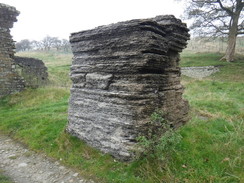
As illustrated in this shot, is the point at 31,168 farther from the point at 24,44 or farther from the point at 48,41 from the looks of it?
the point at 24,44

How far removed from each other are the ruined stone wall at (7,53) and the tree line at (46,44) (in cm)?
6596

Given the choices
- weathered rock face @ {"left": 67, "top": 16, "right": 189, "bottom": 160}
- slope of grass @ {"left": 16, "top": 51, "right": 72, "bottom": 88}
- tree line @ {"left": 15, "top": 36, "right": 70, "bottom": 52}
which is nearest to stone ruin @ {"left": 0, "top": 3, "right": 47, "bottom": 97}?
slope of grass @ {"left": 16, "top": 51, "right": 72, "bottom": 88}

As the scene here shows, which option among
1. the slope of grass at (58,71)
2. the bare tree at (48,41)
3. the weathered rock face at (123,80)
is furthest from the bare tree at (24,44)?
the weathered rock face at (123,80)

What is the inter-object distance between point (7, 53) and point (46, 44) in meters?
78.0

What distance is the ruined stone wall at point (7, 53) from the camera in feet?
38.4

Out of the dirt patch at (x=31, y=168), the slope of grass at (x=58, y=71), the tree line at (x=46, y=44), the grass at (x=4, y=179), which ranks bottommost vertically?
the dirt patch at (x=31, y=168)

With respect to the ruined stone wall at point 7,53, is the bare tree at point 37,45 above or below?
above

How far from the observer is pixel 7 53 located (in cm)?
1194

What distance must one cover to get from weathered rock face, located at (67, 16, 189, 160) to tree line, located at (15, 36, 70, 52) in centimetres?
7415

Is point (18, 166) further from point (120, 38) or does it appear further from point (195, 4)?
point (195, 4)

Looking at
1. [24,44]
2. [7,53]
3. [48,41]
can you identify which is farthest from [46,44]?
[7,53]

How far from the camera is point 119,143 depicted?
467cm

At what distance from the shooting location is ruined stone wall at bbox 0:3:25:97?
1170 cm

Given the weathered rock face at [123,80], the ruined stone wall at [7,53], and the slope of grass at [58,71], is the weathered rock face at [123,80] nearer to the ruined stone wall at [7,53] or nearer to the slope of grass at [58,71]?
the ruined stone wall at [7,53]
